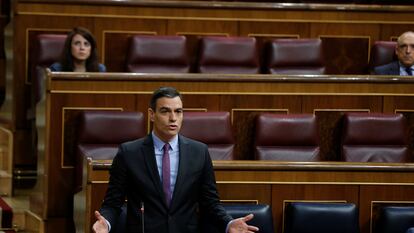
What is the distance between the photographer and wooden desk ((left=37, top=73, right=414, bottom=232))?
184 cm

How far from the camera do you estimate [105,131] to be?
5.97 feet

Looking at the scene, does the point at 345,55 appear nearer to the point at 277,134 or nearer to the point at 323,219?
the point at 277,134

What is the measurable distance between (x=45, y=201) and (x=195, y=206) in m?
0.51

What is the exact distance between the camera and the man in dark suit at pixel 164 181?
1374mm

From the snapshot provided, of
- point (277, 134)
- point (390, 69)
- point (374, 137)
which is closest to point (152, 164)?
point (277, 134)

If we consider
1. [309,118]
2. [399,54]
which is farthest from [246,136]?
[399,54]

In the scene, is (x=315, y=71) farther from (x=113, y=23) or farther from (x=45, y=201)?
(x=45, y=201)

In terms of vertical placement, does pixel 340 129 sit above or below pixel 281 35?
below

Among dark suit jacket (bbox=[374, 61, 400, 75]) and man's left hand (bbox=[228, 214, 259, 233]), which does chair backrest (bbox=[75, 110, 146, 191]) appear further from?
dark suit jacket (bbox=[374, 61, 400, 75])

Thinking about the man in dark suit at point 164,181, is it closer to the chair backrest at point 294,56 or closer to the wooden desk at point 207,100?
the wooden desk at point 207,100

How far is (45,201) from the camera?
1.84m

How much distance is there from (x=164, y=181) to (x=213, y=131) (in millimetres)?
470

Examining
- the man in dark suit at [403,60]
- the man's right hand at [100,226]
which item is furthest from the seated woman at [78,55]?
the man's right hand at [100,226]

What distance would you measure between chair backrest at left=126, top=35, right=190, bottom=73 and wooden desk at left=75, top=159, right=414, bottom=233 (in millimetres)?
620
